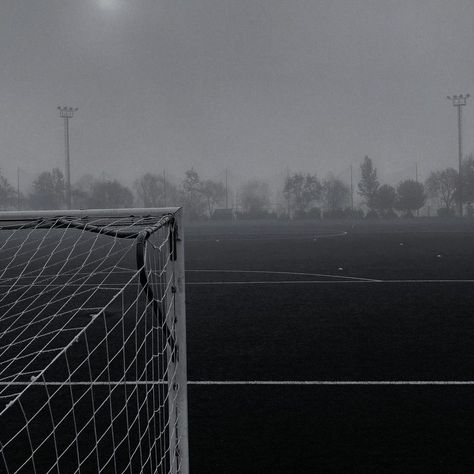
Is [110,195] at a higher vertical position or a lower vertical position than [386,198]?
higher

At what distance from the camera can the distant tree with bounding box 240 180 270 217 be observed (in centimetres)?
7469

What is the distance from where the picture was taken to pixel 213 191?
313ft

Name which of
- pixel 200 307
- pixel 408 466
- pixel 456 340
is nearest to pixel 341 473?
pixel 408 466

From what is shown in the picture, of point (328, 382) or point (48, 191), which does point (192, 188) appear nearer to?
point (48, 191)

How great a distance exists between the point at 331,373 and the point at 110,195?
265ft


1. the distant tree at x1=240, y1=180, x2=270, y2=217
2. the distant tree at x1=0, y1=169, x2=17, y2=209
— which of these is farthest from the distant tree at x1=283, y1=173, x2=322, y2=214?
the distant tree at x1=0, y1=169, x2=17, y2=209

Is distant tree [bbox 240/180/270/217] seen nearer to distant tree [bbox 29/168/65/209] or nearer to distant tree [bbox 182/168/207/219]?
distant tree [bbox 182/168/207/219]

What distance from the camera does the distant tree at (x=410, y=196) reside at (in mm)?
74625

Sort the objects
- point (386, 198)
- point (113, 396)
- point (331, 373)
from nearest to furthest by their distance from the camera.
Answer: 1. point (113, 396)
2. point (331, 373)
3. point (386, 198)

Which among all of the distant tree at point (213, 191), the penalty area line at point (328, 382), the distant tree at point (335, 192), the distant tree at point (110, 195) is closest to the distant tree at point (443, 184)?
the distant tree at point (335, 192)

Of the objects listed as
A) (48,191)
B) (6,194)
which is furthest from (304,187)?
(6,194)

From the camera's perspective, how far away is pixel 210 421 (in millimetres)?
4922

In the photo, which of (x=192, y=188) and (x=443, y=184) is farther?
(x=192, y=188)

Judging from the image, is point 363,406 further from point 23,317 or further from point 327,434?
point 23,317
